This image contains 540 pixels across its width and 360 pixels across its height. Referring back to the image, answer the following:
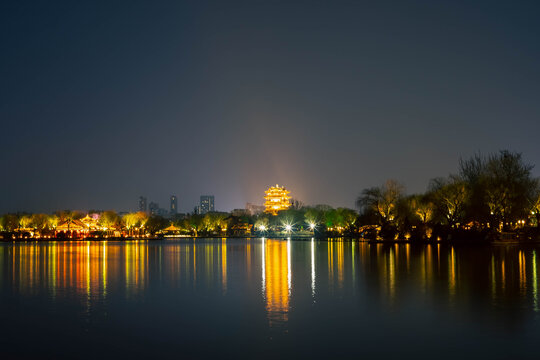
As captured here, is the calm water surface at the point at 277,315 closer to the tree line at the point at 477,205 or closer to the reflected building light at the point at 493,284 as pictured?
the reflected building light at the point at 493,284

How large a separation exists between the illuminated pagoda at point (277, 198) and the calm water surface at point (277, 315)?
133m

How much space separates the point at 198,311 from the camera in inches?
664

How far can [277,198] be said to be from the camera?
163 metres

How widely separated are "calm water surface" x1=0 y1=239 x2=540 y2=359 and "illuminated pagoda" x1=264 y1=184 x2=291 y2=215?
133412mm

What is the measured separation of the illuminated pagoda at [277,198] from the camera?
6331 inches

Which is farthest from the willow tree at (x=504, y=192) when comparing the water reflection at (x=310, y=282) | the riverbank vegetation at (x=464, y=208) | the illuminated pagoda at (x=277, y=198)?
the illuminated pagoda at (x=277, y=198)

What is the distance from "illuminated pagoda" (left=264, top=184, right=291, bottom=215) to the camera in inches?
6331

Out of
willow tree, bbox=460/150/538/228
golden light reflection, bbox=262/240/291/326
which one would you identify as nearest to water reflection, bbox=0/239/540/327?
golden light reflection, bbox=262/240/291/326

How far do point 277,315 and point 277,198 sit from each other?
146908 mm

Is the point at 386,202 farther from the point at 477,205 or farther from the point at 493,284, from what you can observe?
the point at 493,284

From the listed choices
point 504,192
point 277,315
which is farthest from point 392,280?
point 504,192

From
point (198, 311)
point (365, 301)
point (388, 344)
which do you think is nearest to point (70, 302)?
point (198, 311)

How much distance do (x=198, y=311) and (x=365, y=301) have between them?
19.3ft

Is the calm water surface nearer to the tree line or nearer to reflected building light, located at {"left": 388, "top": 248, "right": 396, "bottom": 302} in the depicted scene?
reflected building light, located at {"left": 388, "top": 248, "right": 396, "bottom": 302}
